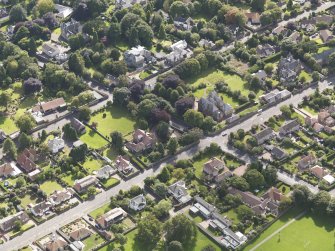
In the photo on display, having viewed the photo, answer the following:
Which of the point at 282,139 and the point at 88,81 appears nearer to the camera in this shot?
the point at 282,139

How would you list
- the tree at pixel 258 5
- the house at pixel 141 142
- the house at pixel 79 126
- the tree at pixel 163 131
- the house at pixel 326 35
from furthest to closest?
the tree at pixel 258 5
the house at pixel 326 35
the house at pixel 79 126
the tree at pixel 163 131
the house at pixel 141 142

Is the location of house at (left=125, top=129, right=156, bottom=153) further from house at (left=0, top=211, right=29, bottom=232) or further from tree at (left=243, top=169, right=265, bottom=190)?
house at (left=0, top=211, right=29, bottom=232)

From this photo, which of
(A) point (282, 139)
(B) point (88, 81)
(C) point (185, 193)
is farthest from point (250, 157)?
→ (B) point (88, 81)

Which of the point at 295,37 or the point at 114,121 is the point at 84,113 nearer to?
the point at 114,121

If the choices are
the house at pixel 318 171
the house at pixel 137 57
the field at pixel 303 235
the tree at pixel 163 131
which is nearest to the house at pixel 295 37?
the house at pixel 137 57

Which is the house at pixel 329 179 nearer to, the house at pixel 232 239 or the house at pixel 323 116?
the house at pixel 323 116

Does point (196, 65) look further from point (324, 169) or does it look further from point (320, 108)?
point (324, 169)
